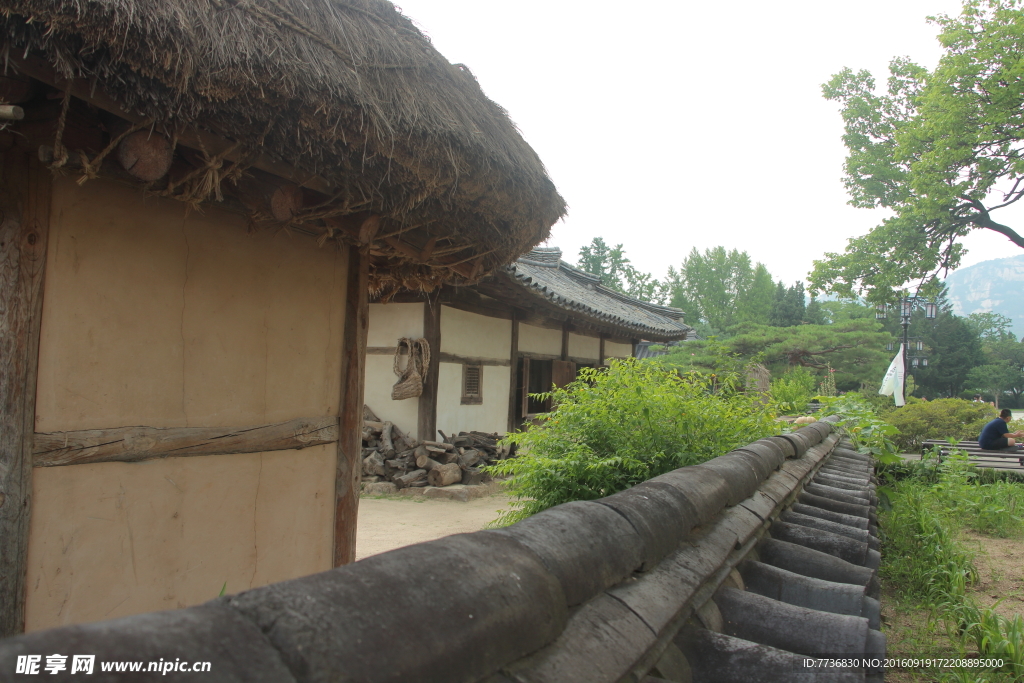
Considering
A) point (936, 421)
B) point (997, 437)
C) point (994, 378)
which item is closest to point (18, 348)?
point (997, 437)

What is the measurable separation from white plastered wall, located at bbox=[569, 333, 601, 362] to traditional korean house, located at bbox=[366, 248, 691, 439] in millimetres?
81

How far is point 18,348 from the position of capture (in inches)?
80.0

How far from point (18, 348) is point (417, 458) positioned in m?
6.10

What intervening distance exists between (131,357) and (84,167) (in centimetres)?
76

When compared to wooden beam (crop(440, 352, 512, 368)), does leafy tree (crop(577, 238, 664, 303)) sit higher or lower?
higher

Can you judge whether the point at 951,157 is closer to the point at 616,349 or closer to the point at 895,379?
the point at 895,379

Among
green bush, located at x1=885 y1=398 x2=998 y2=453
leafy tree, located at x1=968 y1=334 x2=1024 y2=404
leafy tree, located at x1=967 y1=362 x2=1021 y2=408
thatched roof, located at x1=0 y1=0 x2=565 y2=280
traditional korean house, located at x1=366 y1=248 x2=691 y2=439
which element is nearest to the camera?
thatched roof, located at x1=0 y1=0 x2=565 y2=280

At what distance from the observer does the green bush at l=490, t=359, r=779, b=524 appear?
3307 millimetres

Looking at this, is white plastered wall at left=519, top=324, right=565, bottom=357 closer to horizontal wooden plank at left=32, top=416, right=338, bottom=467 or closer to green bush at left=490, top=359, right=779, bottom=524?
green bush at left=490, top=359, right=779, bottom=524

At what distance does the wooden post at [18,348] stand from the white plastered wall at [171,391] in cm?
4

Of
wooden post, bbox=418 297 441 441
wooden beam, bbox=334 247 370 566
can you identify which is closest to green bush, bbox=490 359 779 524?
wooden beam, bbox=334 247 370 566

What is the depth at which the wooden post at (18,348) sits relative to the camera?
1.99m

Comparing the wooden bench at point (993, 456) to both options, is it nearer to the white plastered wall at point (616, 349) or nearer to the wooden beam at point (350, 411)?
the white plastered wall at point (616, 349)

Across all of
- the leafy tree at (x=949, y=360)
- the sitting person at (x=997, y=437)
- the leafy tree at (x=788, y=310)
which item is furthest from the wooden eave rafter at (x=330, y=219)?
the leafy tree at (x=949, y=360)
